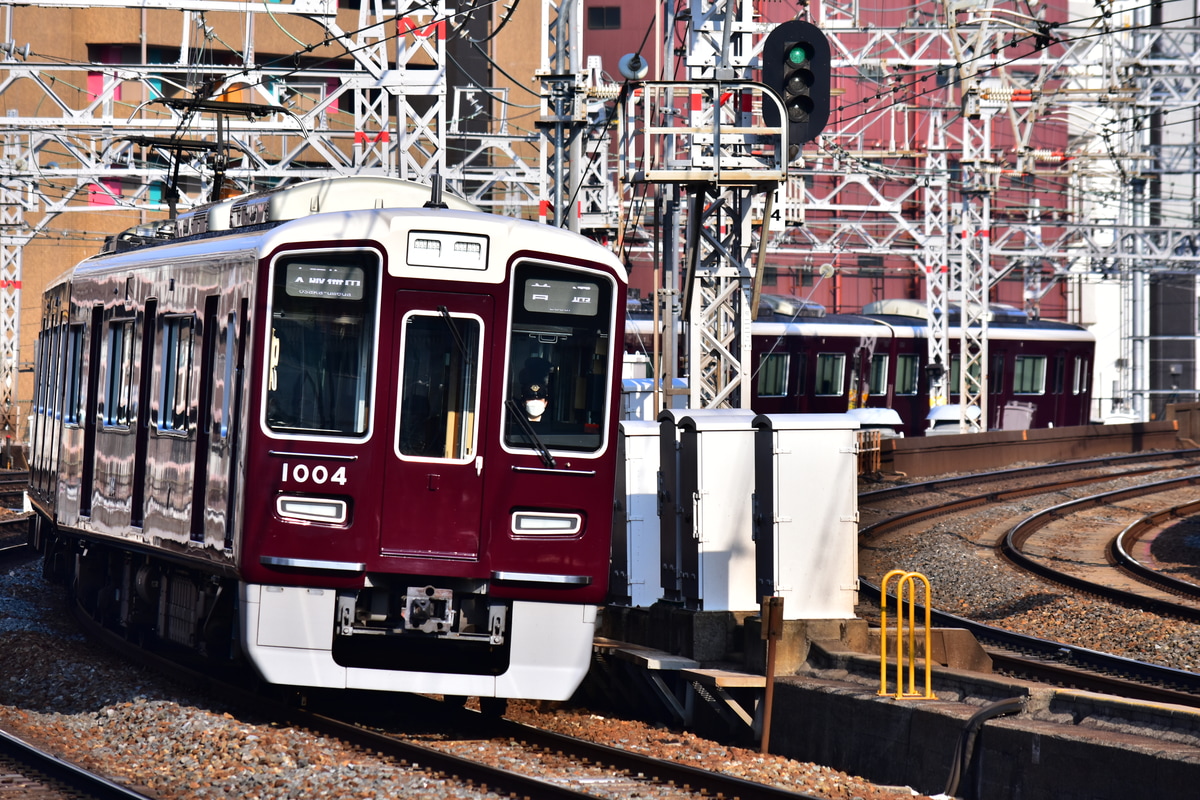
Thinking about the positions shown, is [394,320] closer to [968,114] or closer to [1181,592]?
[1181,592]

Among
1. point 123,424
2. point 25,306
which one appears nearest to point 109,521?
point 123,424

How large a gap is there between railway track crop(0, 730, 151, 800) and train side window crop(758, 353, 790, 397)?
1040 inches

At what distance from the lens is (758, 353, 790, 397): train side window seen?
3438cm

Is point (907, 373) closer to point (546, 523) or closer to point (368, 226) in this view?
point (546, 523)

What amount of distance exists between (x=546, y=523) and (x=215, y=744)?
7.43 ft

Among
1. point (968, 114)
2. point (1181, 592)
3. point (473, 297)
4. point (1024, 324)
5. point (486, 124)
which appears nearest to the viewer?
point (473, 297)

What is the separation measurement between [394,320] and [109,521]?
4065mm

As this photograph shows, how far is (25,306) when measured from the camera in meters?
47.1

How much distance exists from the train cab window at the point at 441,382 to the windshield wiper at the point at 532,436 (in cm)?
23

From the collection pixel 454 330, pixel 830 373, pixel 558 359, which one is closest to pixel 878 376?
pixel 830 373

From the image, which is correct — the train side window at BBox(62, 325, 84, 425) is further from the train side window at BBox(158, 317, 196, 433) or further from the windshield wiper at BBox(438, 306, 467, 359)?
the windshield wiper at BBox(438, 306, 467, 359)

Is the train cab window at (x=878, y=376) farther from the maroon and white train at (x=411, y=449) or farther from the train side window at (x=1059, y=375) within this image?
the maroon and white train at (x=411, y=449)

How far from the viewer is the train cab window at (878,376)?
37.4m

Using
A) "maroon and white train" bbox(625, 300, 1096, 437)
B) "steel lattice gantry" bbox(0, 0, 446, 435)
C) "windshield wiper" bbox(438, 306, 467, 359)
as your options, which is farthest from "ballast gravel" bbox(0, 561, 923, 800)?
"maroon and white train" bbox(625, 300, 1096, 437)
